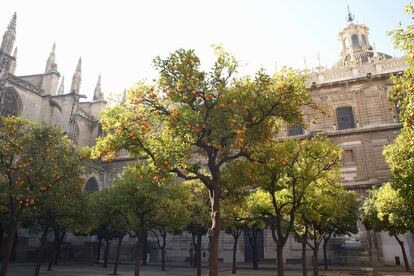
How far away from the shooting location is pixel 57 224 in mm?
23734

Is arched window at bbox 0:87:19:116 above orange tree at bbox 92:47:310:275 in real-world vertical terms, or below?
above

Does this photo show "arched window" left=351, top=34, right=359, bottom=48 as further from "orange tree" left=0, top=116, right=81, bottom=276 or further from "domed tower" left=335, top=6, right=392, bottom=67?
"orange tree" left=0, top=116, right=81, bottom=276

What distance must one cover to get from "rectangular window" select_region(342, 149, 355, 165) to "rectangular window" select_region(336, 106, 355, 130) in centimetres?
255

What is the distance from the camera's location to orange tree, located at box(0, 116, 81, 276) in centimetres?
1355

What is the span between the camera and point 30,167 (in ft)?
45.7

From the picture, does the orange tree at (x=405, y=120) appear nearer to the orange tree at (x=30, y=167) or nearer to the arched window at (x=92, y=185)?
the orange tree at (x=30, y=167)

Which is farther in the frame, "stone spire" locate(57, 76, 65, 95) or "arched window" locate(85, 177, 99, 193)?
"stone spire" locate(57, 76, 65, 95)

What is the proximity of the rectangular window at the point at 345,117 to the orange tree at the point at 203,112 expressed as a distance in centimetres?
2325

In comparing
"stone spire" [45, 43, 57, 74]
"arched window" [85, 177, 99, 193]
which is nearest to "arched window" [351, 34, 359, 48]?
"arched window" [85, 177, 99, 193]

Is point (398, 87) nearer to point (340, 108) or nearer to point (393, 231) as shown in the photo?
point (393, 231)

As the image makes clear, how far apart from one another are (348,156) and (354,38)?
3098 centimetres

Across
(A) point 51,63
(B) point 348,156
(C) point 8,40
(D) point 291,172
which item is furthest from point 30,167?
(A) point 51,63

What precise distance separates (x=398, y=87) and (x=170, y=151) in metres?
6.82

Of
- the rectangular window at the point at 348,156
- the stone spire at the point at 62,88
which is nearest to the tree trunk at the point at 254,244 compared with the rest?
the rectangular window at the point at 348,156
